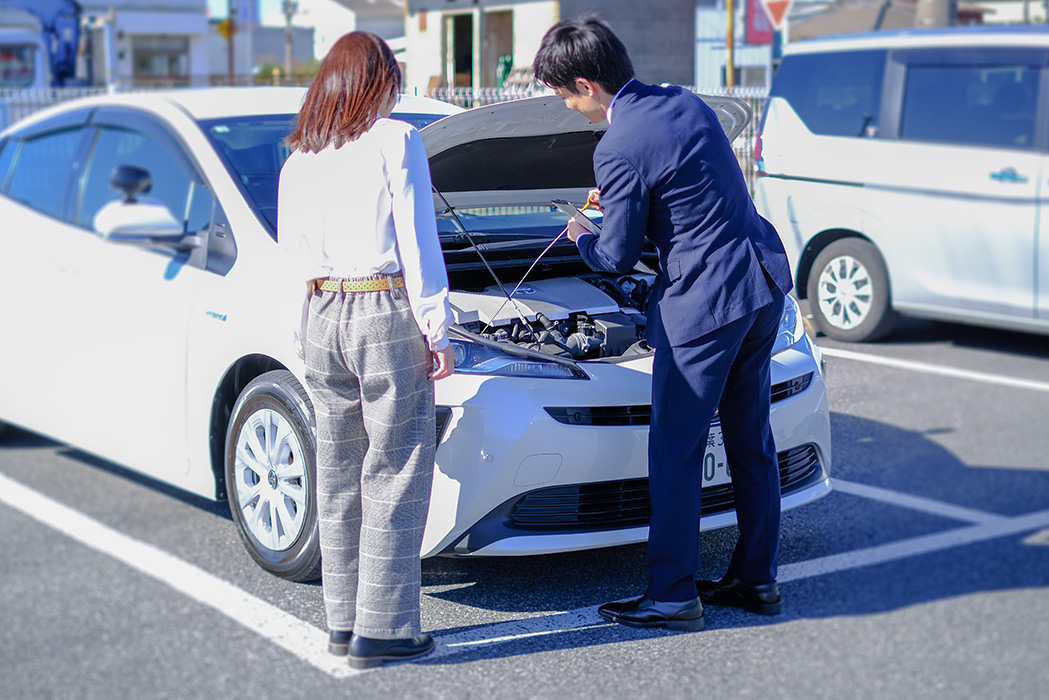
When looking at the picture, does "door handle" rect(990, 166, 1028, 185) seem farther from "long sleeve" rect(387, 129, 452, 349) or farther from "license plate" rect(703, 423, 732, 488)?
"long sleeve" rect(387, 129, 452, 349)

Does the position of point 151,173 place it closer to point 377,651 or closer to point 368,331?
point 368,331

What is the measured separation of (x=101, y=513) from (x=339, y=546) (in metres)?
2.03

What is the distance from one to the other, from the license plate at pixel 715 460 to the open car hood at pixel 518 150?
3.78ft

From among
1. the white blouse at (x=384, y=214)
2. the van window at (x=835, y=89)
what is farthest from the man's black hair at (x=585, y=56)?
the van window at (x=835, y=89)

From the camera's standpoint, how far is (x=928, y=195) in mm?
5289

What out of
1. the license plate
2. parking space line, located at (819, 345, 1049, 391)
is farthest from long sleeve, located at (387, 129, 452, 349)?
parking space line, located at (819, 345, 1049, 391)

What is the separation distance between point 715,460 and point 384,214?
4.46 ft

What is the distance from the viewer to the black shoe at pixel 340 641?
3.05 m

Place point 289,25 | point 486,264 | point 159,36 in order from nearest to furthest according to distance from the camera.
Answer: point 486,264 → point 289,25 → point 159,36

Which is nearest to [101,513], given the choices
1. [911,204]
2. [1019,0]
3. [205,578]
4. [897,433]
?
[205,578]

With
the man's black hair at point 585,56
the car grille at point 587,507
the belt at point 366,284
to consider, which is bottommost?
the car grille at point 587,507

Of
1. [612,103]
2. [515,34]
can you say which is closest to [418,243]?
[612,103]

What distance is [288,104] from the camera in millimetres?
4402

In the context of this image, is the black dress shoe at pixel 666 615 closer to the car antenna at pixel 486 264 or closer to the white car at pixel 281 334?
the white car at pixel 281 334
